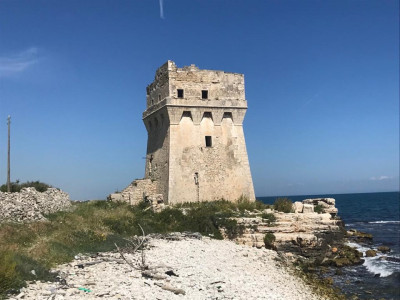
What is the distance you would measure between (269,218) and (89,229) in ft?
30.5

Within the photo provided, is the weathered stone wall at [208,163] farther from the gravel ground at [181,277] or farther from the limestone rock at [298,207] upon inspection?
the gravel ground at [181,277]

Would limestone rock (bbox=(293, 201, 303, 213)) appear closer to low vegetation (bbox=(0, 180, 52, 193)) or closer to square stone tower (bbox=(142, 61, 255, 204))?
square stone tower (bbox=(142, 61, 255, 204))

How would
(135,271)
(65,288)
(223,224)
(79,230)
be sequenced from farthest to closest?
(223,224) < (79,230) < (135,271) < (65,288)

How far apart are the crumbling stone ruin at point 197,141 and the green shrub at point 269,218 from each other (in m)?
3.90

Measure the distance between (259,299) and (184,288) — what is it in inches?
87.6

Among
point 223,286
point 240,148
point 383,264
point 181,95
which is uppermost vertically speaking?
point 181,95

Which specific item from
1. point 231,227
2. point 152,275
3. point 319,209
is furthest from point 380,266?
point 152,275

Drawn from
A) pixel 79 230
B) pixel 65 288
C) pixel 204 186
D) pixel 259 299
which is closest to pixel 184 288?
pixel 259 299

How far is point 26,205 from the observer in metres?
16.1

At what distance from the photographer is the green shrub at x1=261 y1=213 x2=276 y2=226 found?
19891mm

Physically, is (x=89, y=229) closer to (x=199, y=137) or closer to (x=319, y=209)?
(x=199, y=137)

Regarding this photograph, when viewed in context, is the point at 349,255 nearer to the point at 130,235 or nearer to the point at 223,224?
the point at 223,224

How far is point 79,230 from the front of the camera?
590 inches

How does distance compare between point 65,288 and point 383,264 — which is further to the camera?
point 383,264
